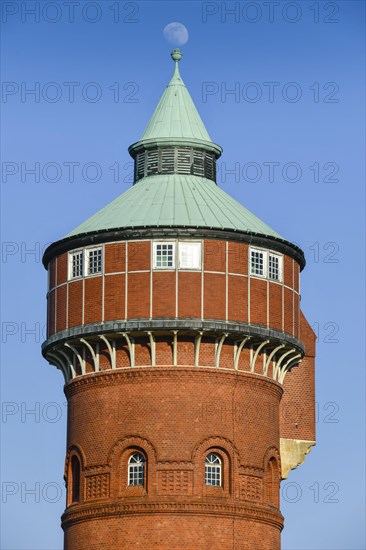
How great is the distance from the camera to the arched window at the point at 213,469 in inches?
2977

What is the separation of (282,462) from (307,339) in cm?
529

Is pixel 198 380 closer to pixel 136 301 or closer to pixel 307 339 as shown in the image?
pixel 136 301

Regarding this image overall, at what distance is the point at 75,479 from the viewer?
7794 centimetres

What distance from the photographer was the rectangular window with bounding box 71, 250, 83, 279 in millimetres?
77500

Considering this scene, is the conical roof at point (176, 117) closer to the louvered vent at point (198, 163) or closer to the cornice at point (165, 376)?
the louvered vent at point (198, 163)

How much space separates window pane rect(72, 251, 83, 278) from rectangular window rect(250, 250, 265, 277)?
629 centimetres

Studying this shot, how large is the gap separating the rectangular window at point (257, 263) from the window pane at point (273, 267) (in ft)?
1.32

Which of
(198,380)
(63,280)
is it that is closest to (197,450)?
(198,380)

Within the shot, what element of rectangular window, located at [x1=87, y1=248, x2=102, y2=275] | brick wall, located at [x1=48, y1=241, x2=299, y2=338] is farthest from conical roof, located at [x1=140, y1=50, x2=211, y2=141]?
brick wall, located at [x1=48, y1=241, x2=299, y2=338]

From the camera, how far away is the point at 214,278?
249ft

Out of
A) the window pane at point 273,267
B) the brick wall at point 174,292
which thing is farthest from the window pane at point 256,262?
the window pane at point 273,267

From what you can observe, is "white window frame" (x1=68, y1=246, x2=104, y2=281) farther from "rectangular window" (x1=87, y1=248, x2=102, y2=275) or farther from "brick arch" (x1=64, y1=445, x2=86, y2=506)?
"brick arch" (x1=64, y1=445, x2=86, y2=506)

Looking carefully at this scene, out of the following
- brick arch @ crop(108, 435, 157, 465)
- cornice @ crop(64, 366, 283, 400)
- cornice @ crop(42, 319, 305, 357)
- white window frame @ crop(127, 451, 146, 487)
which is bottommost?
white window frame @ crop(127, 451, 146, 487)

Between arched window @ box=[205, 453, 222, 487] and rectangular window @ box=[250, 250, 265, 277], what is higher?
rectangular window @ box=[250, 250, 265, 277]
